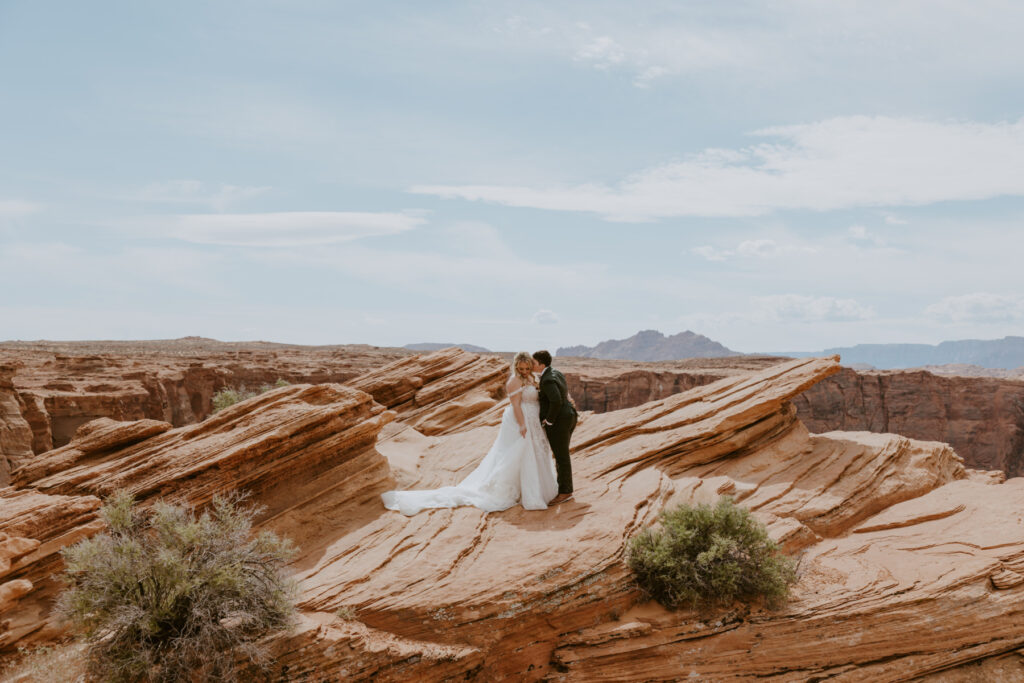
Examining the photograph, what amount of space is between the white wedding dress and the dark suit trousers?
116mm

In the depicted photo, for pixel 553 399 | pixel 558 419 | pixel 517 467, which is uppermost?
pixel 553 399

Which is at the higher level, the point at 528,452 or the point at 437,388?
the point at 437,388

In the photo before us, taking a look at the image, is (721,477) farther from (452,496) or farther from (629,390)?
(629,390)

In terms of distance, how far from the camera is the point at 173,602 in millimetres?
8422

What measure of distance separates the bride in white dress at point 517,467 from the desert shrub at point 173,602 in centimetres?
313

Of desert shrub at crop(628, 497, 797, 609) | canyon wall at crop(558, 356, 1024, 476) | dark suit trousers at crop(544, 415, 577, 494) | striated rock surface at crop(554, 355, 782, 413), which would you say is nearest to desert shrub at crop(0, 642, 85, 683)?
dark suit trousers at crop(544, 415, 577, 494)

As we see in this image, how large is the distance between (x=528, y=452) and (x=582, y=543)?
1.75 m

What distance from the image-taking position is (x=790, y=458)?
14.2 meters

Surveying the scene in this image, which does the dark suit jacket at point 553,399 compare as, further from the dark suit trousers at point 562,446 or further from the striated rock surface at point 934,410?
the striated rock surface at point 934,410

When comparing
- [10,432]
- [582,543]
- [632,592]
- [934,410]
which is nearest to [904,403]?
[934,410]

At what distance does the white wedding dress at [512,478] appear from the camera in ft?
37.2

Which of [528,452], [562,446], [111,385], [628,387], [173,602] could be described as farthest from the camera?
[628,387]

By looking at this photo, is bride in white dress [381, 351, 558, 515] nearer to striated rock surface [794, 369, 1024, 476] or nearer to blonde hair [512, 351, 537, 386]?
blonde hair [512, 351, 537, 386]

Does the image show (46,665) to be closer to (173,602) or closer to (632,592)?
(173,602)
